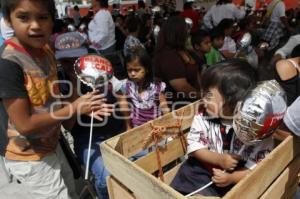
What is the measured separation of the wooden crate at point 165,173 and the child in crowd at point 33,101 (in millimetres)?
227

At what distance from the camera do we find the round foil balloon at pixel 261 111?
911 millimetres

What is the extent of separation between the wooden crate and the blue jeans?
36 centimetres

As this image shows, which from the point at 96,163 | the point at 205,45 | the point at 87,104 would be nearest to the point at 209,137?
the point at 87,104

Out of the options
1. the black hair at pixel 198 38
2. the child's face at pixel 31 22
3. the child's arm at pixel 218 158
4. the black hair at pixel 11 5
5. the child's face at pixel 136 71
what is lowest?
the child's arm at pixel 218 158

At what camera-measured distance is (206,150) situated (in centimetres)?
126

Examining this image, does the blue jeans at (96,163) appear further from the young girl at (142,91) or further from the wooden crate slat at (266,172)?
the wooden crate slat at (266,172)

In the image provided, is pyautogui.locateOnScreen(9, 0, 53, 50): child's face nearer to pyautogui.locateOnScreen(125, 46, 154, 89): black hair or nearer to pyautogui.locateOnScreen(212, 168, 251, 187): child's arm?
pyautogui.locateOnScreen(125, 46, 154, 89): black hair

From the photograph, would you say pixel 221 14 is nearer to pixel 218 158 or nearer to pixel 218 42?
pixel 218 42

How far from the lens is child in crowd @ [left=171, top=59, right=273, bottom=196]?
3.73 ft

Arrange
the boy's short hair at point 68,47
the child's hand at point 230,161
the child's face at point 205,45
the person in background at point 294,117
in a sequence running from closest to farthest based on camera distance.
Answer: the person in background at point 294,117
the child's hand at point 230,161
the boy's short hair at point 68,47
the child's face at point 205,45

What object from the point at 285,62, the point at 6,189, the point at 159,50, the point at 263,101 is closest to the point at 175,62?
the point at 159,50

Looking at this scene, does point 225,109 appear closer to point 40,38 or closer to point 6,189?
point 40,38

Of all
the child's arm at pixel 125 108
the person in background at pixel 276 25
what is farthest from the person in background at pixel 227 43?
the child's arm at pixel 125 108

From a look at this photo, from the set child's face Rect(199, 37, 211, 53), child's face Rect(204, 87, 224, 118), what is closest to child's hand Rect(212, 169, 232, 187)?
child's face Rect(204, 87, 224, 118)
